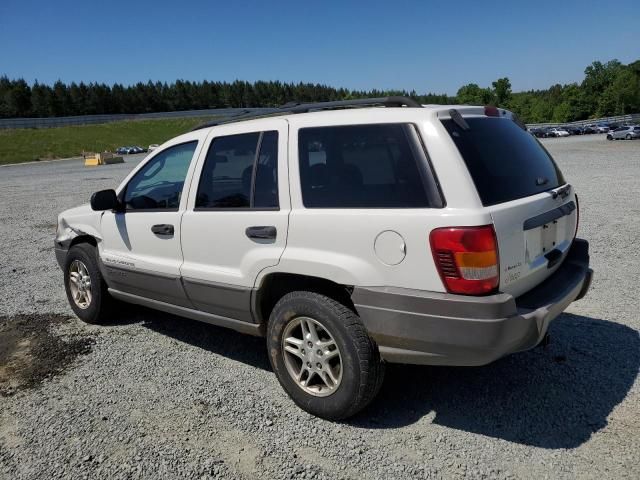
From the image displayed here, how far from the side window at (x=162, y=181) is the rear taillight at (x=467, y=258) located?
2.21 meters

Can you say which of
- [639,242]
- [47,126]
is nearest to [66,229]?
[639,242]

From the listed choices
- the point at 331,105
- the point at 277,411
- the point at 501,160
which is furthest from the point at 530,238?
the point at 277,411

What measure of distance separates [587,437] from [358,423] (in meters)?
1.31

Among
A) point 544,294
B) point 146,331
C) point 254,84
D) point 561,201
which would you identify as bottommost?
point 146,331

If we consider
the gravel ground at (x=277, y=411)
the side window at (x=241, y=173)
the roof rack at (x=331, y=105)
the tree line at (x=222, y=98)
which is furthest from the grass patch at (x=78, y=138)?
the side window at (x=241, y=173)

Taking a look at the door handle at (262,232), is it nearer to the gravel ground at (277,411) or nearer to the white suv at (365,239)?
the white suv at (365,239)

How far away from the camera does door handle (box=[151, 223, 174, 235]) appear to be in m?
3.90

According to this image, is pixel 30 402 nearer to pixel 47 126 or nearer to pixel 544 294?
pixel 544 294

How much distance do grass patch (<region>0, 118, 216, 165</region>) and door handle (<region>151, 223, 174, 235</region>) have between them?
49964mm

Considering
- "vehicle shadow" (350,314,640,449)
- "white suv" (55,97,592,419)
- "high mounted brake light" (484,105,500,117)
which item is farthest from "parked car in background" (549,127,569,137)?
"high mounted brake light" (484,105,500,117)

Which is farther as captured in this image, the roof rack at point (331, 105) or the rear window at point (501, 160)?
the roof rack at point (331, 105)

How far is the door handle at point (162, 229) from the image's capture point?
3.90 metres

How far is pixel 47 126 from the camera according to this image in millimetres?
89312

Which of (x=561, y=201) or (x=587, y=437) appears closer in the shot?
(x=587, y=437)
